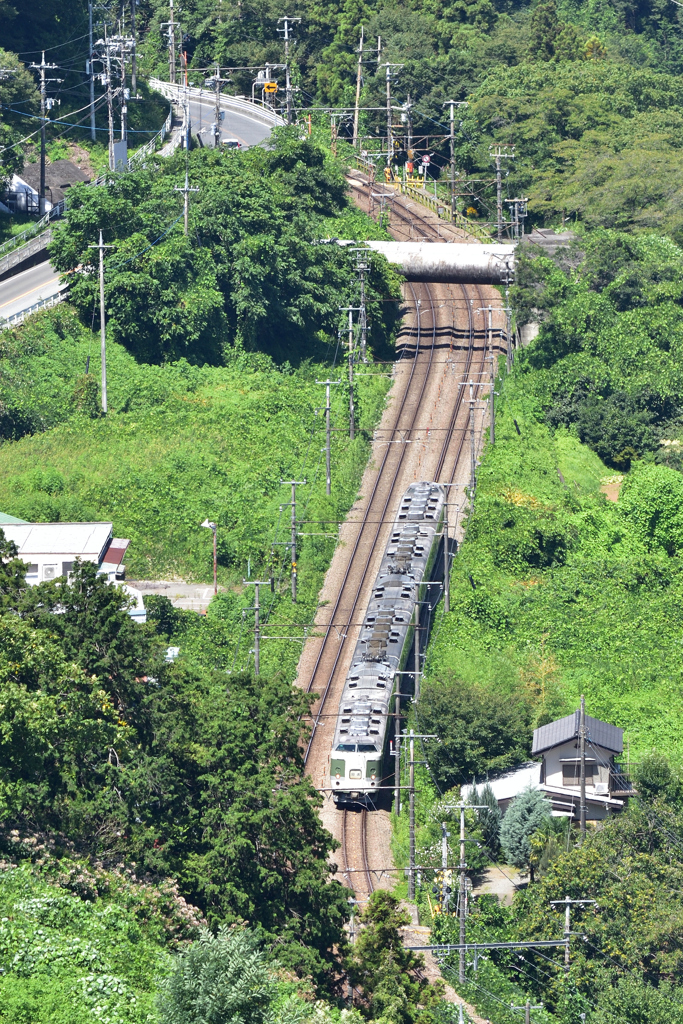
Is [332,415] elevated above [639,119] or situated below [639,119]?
below

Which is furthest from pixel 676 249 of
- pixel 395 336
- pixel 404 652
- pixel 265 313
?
pixel 404 652

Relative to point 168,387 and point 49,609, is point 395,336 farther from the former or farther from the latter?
point 49,609

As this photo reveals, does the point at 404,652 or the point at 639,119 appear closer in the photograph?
the point at 404,652

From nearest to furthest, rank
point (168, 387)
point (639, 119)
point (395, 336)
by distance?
point (168, 387)
point (395, 336)
point (639, 119)

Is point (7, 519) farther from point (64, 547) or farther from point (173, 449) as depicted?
point (173, 449)

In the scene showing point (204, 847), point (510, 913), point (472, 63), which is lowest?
point (510, 913)

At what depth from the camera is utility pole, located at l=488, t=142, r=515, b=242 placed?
136000 mm

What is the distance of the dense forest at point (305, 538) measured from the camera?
202 ft

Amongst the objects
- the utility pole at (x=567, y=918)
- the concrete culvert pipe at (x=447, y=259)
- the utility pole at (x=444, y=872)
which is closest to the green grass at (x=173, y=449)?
the concrete culvert pipe at (x=447, y=259)

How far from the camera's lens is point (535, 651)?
9269 cm

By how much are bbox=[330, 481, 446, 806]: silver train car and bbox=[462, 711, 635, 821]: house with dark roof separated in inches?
193

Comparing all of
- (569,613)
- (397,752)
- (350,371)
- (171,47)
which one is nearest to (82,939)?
(397,752)

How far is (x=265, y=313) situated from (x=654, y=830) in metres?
53.6

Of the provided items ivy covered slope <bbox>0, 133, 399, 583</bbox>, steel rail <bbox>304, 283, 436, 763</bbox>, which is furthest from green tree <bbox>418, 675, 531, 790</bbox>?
ivy covered slope <bbox>0, 133, 399, 583</bbox>
